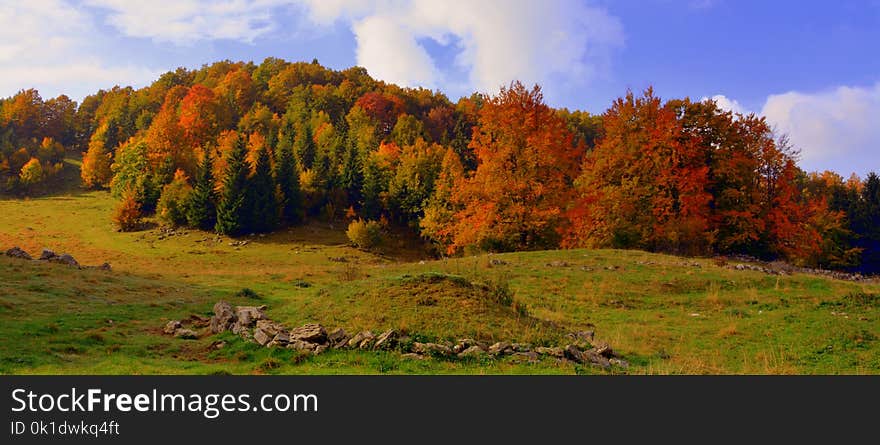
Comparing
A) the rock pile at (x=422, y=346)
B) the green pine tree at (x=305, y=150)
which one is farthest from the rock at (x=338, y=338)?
the green pine tree at (x=305, y=150)

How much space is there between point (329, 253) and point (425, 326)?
5048 centimetres

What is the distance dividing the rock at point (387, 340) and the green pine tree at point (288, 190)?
63.6 metres

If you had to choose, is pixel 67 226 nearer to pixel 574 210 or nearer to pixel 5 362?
pixel 574 210

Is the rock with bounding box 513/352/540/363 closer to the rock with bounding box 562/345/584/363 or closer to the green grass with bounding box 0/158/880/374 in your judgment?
the green grass with bounding box 0/158/880/374

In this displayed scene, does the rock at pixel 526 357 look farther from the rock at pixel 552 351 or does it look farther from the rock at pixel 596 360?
the rock at pixel 596 360

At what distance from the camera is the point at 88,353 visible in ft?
42.9

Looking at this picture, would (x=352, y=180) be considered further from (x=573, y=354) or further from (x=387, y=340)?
(x=573, y=354)

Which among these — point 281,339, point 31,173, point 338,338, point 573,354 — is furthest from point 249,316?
point 31,173

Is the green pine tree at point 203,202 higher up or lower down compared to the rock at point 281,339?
higher up

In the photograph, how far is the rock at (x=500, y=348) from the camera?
1171cm

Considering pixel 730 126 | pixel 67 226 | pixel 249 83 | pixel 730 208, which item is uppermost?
pixel 249 83
